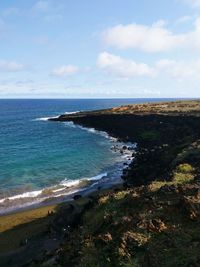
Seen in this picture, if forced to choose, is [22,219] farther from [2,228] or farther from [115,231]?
[115,231]

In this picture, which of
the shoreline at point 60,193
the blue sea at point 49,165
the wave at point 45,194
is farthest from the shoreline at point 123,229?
the blue sea at point 49,165

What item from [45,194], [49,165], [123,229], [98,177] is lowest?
[98,177]

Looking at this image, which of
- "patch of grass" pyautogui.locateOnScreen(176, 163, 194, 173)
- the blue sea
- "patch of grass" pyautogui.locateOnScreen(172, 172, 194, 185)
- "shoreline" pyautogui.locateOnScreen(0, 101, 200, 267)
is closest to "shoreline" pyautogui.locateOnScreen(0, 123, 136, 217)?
the blue sea

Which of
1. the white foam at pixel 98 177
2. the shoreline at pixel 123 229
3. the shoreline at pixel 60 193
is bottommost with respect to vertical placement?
the white foam at pixel 98 177

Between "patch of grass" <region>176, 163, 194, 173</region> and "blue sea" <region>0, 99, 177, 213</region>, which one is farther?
"blue sea" <region>0, 99, 177, 213</region>

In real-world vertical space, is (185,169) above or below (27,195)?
above

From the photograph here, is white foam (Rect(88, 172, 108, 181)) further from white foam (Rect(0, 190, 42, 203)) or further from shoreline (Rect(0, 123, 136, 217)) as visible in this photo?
white foam (Rect(0, 190, 42, 203))

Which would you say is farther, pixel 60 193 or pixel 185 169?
pixel 60 193

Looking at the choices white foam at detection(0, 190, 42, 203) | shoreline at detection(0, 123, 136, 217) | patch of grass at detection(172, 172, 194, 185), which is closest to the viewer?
patch of grass at detection(172, 172, 194, 185)

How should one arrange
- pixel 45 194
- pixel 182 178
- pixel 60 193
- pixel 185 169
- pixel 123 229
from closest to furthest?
pixel 123 229, pixel 182 178, pixel 185 169, pixel 45 194, pixel 60 193

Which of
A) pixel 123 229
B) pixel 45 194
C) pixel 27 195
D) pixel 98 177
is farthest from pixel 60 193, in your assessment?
pixel 123 229

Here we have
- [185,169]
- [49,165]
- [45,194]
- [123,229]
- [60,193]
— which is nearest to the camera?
[123,229]

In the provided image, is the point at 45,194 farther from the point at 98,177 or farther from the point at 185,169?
the point at 185,169

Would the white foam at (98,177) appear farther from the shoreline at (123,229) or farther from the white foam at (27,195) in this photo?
the shoreline at (123,229)
